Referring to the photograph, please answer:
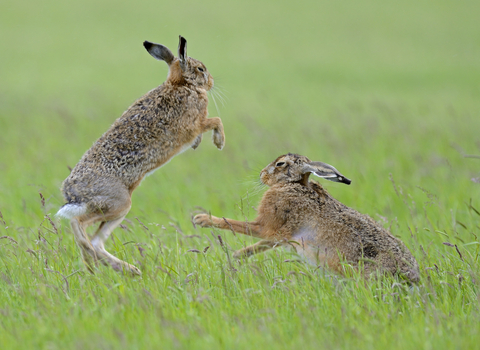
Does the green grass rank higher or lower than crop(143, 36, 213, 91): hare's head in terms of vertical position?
lower

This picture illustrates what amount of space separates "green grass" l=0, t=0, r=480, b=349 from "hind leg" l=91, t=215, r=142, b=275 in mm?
113

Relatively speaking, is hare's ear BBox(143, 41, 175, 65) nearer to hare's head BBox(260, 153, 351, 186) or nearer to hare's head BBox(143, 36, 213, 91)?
hare's head BBox(143, 36, 213, 91)

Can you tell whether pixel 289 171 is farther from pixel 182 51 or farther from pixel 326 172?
pixel 182 51

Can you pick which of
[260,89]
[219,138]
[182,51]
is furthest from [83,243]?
[260,89]

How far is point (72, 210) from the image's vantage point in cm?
477

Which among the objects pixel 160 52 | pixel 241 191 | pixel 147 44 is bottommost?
pixel 241 191

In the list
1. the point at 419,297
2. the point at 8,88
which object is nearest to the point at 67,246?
the point at 419,297

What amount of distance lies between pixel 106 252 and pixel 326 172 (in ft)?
6.30

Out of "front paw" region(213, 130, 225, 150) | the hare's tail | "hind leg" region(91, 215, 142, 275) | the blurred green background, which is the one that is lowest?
the blurred green background

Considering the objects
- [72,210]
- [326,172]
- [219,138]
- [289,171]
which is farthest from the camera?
[219,138]

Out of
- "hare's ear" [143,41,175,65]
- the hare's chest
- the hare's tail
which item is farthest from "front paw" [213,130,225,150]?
the hare's tail

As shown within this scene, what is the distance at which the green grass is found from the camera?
139 inches

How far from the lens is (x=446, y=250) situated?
5043 mm

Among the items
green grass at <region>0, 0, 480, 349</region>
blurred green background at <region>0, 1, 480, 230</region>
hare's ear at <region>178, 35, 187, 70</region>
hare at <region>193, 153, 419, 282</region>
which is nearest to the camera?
green grass at <region>0, 0, 480, 349</region>
